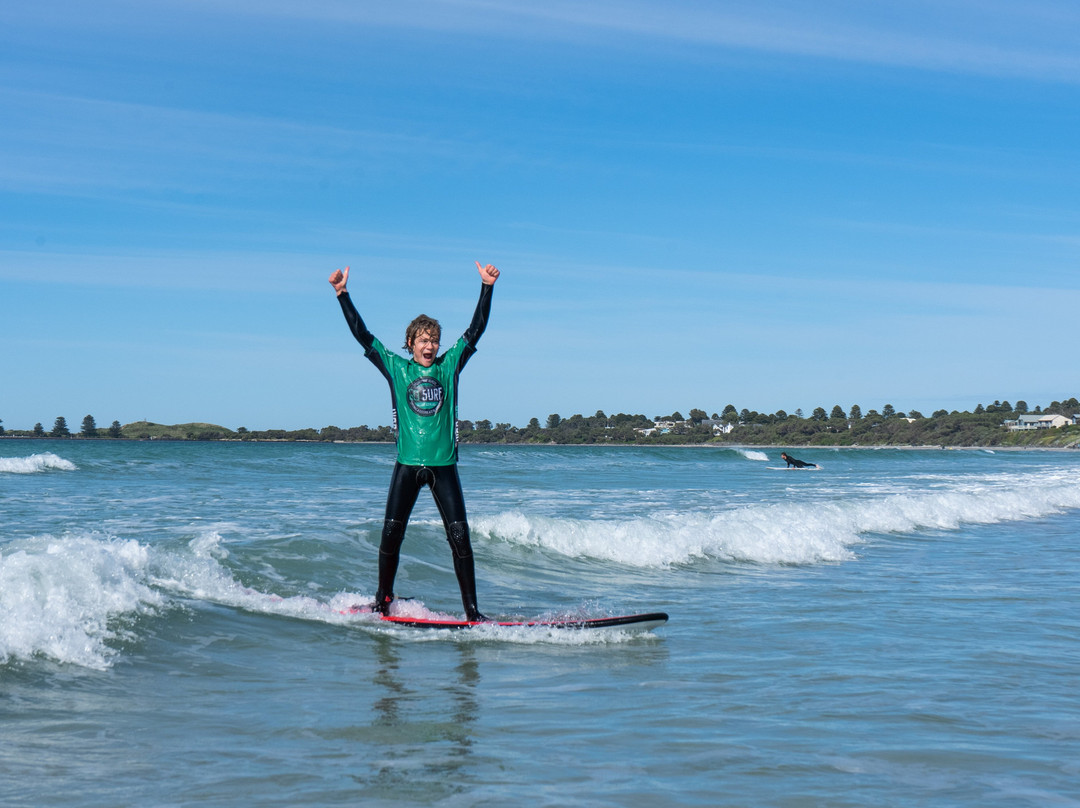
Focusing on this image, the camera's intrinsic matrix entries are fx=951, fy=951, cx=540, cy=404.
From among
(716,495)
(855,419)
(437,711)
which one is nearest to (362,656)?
(437,711)

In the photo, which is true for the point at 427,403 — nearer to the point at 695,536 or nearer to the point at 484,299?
the point at 484,299

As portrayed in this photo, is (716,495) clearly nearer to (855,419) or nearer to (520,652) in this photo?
(520,652)

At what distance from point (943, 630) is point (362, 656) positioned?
4532 mm

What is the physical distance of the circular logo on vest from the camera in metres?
7.34

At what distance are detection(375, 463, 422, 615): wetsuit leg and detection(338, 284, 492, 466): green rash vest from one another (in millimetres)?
147

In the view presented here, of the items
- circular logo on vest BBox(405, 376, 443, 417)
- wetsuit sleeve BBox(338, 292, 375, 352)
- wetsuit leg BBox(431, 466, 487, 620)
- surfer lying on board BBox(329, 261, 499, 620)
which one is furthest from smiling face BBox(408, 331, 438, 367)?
wetsuit leg BBox(431, 466, 487, 620)

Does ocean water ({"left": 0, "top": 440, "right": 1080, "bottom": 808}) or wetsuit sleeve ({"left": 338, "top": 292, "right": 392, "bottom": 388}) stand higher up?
wetsuit sleeve ({"left": 338, "top": 292, "right": 392, "bottom": 388})

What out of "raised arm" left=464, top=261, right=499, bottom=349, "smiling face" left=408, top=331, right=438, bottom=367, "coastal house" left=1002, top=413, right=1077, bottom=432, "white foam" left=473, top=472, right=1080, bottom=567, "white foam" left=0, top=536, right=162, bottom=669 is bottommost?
"white foam" left=473, top=472, right=1080, bottom=567

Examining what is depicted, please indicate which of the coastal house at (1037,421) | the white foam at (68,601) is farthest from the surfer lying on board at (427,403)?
the coastal house at (1037,421)

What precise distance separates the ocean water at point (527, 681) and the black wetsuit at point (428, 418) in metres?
0.94

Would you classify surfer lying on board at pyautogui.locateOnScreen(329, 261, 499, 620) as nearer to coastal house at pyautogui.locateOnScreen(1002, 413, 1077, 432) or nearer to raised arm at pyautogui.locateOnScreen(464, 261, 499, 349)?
raised arm at pyautogui.locateOnScreen(464, 261, 499, 349)

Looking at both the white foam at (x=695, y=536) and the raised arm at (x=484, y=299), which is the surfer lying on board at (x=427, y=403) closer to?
the raised arm at (x=484, y=299)

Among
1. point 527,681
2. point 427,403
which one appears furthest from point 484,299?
point 527,681

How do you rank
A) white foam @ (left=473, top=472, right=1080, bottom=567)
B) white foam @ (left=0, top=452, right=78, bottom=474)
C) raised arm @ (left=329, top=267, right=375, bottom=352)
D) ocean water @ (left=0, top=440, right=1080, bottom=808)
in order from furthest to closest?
white foam @ (left=0, top=452, right=78, bottom=474)
white foam @ (left=473, top=472, right=1080, bottom=567)
raised arm @ (left=329, top=267, right=375, bottom=352)
ocean water @ (left=0, top=440, right=1080, bottom=808)
